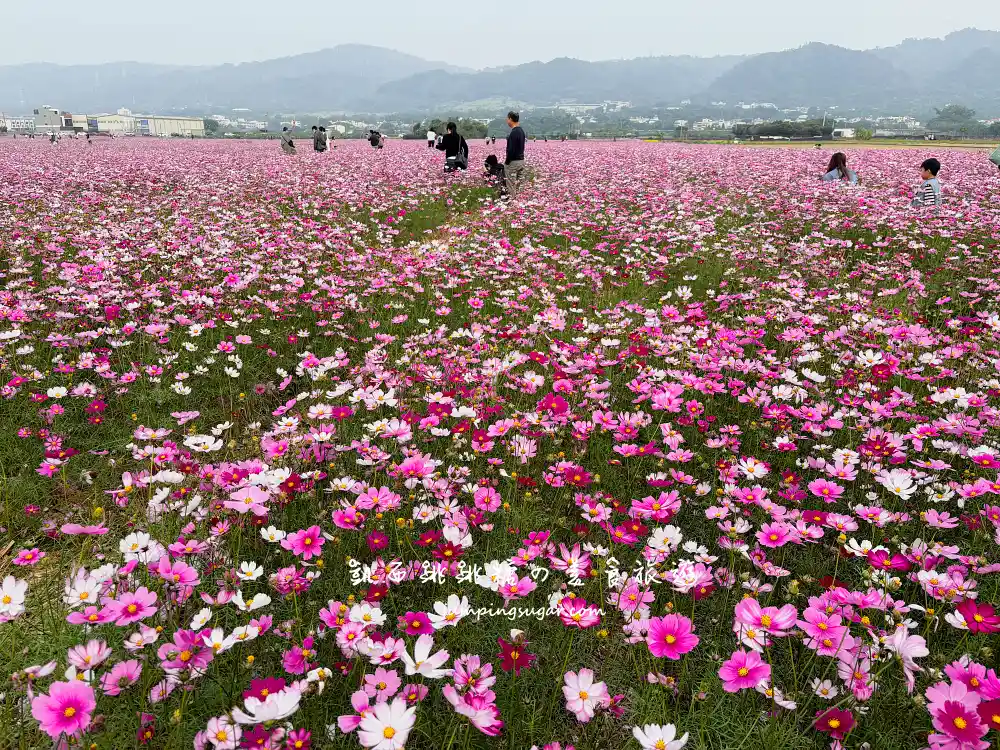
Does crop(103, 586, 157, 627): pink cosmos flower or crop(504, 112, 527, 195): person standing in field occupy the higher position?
crop(504, 112, 527, 195): person standing in field

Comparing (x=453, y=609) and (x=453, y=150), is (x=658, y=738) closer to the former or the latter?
(x=453, y=609)

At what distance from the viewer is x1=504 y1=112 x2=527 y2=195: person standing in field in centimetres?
1231

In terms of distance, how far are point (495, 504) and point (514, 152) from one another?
11658 millimetres

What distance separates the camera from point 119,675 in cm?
166

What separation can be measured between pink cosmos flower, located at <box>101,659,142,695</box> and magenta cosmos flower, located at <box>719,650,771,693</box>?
1.68 m

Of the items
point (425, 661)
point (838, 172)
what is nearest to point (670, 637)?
point (425, 661)

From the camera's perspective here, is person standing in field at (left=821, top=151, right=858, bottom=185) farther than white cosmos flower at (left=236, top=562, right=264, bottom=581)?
Yes

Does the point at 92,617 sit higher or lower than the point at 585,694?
higher

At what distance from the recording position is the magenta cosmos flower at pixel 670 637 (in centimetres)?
169

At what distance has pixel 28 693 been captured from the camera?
5.44 ft

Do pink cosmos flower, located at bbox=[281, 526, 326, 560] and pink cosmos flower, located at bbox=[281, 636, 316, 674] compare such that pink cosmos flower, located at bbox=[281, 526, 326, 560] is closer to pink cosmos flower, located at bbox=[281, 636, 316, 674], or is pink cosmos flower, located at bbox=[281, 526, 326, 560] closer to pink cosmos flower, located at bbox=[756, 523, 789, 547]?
pink cosmos flower, located at bbox=[281, 636, 316, 674]

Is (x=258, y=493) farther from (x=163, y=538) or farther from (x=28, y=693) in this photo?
(x=28, y=693)

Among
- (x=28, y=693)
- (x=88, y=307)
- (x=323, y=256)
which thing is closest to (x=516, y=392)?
(x=28, y=693)

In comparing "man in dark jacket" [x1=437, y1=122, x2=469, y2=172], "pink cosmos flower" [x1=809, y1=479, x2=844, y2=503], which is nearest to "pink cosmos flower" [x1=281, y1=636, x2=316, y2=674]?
"pink cosmos flower" [x1=809, y1=479, x2=844, y2=503]
